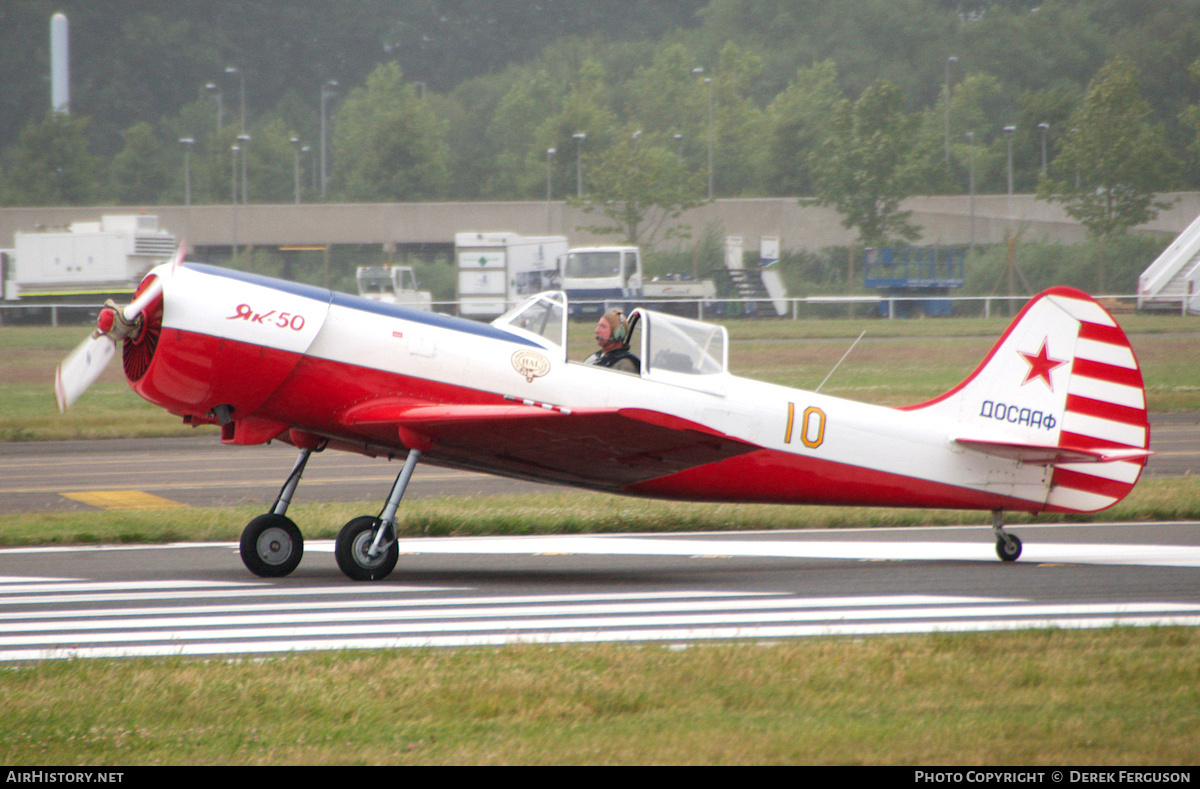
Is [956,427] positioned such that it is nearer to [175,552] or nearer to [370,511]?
[370,511]

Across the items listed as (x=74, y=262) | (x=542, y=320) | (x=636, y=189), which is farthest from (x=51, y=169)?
(x=542, y=320)

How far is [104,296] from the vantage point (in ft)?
140

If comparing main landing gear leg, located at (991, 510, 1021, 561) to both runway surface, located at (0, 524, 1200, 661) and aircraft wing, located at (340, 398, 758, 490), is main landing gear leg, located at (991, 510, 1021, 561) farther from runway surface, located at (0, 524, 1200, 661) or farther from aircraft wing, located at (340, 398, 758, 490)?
aircraft wing, located at (340, 398, 758, 490)

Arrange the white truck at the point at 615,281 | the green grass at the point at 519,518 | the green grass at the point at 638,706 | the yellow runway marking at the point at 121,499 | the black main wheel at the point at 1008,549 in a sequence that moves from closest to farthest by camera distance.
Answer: the green grass at the point at 638,706 < the black main wheel at the point at 1008,549 < the green grass at the point at 519,518 < the yellow runway marking at the point at 121,499 < the white truck at the point at 615,281

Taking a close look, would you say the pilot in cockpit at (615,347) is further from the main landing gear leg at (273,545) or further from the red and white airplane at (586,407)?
the main landing gear leg at (273,545)

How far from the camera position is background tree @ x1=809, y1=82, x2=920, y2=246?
48875 mm

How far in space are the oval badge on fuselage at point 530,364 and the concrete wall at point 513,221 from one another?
4529 centimetres

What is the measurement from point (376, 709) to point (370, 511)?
7.00 m

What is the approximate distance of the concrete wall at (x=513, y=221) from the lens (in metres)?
55.4

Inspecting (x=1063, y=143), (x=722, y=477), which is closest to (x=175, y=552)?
(x=722, y=477)

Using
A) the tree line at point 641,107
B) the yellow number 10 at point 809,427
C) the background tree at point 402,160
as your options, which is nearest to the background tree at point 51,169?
the tree line at point 641,107

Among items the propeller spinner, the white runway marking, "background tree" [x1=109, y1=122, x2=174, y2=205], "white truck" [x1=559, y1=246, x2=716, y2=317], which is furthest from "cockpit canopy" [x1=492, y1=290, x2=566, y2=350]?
"background tree" [x1=109, y1=122, x2=174, y2=205]

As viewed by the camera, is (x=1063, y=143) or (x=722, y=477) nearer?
(x=722, y=477)

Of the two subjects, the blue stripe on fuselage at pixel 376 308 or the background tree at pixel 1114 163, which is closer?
the blue stripe on fuselage at pixel 376 308
